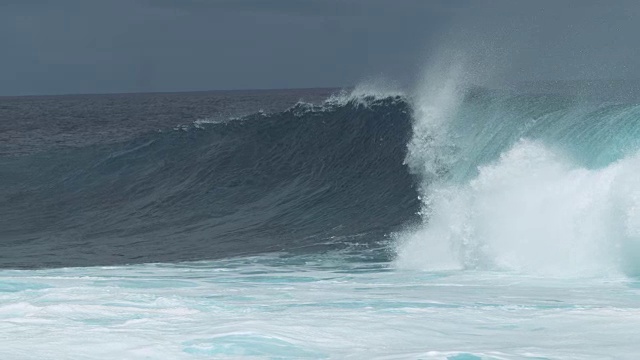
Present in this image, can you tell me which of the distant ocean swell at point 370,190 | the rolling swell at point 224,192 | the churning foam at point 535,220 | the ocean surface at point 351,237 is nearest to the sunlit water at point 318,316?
the ocean surface at point 351,237

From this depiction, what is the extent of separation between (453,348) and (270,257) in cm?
602

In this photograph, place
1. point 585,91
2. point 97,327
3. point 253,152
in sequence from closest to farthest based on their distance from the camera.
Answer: point 97,327, point 585,91, point 253,152

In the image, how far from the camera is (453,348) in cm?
655

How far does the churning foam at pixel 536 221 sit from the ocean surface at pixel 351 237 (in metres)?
0.03

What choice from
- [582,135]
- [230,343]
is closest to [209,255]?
[582,135]

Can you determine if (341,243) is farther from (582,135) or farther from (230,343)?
(230,343)

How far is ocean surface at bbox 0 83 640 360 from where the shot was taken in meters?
6.99

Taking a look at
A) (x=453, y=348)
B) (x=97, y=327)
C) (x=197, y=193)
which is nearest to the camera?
(x=453, y=348)

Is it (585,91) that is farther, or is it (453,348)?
(585,91)

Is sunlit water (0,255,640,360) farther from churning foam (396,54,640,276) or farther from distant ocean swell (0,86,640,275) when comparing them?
distant ocean swell (0,86,640,275)

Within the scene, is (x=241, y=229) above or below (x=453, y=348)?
above

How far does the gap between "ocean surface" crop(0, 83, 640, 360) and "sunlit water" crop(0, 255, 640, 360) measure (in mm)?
28

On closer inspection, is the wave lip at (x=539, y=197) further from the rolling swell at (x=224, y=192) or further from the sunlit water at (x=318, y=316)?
the rolling swell at (x=224, y=192)

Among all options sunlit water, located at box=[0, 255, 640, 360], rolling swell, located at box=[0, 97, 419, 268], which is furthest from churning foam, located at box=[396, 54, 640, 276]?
rolling swell, located at box=[0, 97, 419, 268]
